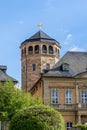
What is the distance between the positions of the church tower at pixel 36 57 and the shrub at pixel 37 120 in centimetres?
4642

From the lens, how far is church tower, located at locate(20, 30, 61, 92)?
73.2 metres

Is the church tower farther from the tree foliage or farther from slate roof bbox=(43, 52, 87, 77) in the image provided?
the tree foliage

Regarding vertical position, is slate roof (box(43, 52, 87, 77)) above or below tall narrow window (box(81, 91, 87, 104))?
above

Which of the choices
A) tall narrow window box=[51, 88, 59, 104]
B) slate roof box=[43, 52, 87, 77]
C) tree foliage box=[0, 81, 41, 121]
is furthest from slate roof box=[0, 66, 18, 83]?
tall narrow window box=[51, 88, 59, 104]

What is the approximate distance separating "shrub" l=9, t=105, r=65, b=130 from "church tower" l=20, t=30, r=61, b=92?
152 feet

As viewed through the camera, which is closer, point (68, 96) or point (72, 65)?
point (68, 96)

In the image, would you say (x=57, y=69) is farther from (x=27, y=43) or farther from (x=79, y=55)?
(x=27, y=43)

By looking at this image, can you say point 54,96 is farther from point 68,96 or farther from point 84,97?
point 84,97

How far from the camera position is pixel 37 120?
25.6 metres

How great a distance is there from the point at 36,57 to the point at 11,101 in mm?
27111

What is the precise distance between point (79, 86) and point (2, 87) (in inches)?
517

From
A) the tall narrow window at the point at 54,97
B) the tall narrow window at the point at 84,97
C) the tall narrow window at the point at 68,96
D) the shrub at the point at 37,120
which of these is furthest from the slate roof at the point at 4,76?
the shrub at the point at 37,120

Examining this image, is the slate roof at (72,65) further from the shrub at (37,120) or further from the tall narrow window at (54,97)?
the shrub at (37,120)

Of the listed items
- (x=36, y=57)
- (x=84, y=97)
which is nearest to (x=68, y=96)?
(x=84, y=97)
